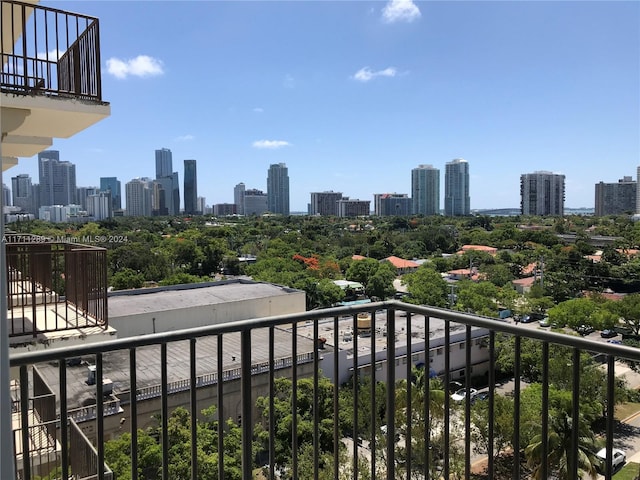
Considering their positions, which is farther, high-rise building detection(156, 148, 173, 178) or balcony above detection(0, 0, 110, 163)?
high-rise building detection(156, 148, 173, 178)

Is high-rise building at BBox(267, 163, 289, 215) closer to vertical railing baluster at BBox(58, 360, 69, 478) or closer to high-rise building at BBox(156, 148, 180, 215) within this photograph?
high-rise building at BBox(156, 148, 180, 215)

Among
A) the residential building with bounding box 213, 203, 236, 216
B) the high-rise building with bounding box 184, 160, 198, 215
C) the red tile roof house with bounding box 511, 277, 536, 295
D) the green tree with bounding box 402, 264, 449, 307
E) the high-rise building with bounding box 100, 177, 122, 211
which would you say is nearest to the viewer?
the green tree with bounding box 402, 264, 449, 307

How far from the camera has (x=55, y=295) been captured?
195 inches

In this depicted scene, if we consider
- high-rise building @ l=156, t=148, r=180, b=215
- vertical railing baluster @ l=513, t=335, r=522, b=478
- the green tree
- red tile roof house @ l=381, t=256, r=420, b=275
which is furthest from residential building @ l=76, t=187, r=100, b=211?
vertical railing baluster @ l=513, t=335, r=522, b=478

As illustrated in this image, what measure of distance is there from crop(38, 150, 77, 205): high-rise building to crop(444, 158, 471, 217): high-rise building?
75507 mm

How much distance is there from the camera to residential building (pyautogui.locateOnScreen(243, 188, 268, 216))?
381 ft

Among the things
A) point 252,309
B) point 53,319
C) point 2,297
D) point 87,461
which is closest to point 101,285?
point 53,319

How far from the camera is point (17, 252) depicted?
162 inches

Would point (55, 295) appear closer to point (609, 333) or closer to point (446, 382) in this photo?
point (446, 382)

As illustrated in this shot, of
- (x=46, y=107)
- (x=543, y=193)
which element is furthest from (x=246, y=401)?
(x=543, y=193)

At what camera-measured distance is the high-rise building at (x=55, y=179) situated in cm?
4878

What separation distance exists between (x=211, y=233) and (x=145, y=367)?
1430 inches

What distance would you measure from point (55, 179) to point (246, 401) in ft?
184

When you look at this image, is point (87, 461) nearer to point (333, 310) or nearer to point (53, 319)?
point (53, 319)
